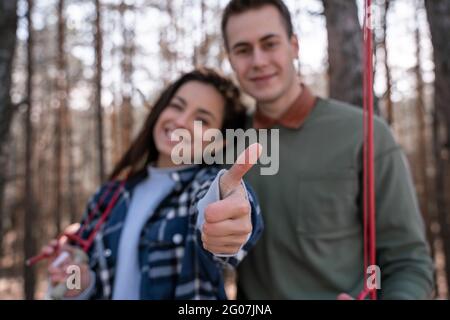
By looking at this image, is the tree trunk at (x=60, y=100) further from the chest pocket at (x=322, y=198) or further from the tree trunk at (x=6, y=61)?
the chest pocket at (x=322, y=198)

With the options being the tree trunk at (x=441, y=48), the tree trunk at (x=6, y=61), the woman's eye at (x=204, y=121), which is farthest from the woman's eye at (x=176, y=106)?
the tree trunk at (x=441, y=48)

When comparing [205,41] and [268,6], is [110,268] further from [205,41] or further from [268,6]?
[205,41]

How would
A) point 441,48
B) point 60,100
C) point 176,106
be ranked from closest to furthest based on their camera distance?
point 176,106 → point 441,48 → point 60,100

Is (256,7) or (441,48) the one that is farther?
(441,48)

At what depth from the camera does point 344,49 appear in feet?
8.77

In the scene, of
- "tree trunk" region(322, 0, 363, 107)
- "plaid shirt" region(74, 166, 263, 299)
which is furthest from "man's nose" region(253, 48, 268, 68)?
"tree trunk" region(322, 0, 363, 107)

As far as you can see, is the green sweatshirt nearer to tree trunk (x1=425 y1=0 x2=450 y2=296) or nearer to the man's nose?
the man's nose

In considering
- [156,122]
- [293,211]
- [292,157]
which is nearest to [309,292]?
[293,211]

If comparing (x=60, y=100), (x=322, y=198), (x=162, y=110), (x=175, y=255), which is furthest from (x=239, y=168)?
(x=60, y=100)

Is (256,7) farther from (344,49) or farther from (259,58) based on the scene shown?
(344,49)

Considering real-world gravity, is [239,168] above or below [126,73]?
below

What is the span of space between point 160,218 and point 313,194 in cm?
62

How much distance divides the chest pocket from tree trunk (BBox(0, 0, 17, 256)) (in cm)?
215

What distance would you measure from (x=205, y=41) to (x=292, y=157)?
7.04 m
